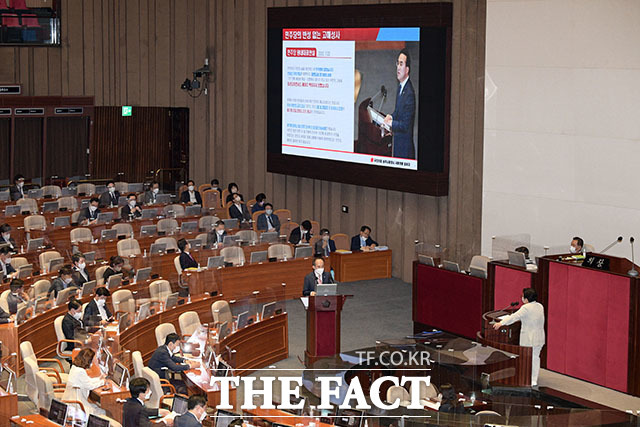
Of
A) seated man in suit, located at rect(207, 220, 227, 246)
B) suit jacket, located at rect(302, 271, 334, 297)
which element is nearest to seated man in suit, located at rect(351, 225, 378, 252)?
seated man in suit, located at rect(207, 220, 227, 246)

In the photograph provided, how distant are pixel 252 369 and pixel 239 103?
10.2m

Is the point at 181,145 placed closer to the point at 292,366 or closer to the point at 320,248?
the point at 320,248

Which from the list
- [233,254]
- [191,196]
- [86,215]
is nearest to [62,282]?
[233,254]

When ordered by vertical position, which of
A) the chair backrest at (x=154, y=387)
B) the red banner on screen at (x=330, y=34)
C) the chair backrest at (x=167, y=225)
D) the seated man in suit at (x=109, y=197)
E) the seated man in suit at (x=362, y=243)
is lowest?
the chair backrest at (x=154, y=387)

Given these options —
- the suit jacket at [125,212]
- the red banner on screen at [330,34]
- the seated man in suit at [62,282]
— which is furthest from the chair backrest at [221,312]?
the red banner on screen at [330,34]

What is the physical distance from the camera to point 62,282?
12906 millimetres

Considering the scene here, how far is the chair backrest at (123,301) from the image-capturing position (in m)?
12.2

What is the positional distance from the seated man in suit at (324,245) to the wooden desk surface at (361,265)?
0.41ft

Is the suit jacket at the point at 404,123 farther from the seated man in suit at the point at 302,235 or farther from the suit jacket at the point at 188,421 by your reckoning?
the suit jacket at the point at 188,421

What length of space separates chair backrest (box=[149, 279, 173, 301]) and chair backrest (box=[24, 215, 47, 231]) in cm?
500

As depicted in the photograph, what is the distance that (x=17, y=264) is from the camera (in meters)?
14.2

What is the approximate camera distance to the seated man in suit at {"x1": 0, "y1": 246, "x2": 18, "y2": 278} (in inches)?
539

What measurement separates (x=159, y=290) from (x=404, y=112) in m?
5.81

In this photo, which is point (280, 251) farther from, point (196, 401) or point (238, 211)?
point (196, 401)
